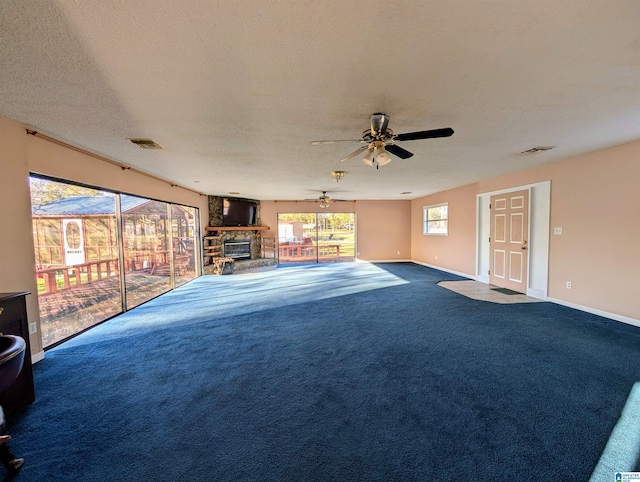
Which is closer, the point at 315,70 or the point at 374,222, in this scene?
the point at 315,70

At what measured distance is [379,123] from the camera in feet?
7.97

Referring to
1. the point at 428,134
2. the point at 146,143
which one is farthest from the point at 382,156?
the point at 146,143

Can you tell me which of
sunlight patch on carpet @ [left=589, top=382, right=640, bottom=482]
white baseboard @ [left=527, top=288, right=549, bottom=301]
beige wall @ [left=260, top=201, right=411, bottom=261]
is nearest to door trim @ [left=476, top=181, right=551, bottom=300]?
white baseboard @ [left=527, top=288, right=549, bottom=301]

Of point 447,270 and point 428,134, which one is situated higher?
point 428,134

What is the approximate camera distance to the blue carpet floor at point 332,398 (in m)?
1.52

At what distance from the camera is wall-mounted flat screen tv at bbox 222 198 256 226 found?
8.52m

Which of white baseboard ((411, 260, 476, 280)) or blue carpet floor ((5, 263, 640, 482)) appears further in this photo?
white baseboard ((411, 260, 476, 280))

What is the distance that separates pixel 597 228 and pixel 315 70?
4705mm

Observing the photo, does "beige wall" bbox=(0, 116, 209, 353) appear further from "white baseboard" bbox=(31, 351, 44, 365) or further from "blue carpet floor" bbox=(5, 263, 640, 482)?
"blue carpet floor" bbox=(5, 263, 640, 482)

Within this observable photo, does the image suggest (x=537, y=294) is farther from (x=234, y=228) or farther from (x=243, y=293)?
(x=234, y=228)

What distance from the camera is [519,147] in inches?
141

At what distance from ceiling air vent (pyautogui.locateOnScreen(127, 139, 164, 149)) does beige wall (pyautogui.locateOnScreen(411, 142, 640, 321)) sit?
6.13 m

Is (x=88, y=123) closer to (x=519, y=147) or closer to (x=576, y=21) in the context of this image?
(x=576, y=21)

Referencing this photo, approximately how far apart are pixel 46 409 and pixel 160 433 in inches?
41.2
